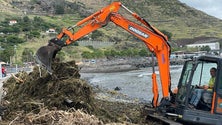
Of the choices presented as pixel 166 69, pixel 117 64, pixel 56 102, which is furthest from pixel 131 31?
pixel 117 64

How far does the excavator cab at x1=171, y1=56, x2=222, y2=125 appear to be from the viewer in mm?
10719

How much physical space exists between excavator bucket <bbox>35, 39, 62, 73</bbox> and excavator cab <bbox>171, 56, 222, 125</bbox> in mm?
3883

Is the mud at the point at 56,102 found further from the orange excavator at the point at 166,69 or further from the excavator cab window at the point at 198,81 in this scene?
the excavator cab window at the point at 198,81

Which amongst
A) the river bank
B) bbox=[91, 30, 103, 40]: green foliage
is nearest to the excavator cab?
the river bank

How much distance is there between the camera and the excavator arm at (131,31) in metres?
12.5

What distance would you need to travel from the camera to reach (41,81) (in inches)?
519

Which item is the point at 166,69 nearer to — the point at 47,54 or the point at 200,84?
the point at 200,84

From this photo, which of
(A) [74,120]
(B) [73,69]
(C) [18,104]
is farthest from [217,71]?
(C) [18,104]

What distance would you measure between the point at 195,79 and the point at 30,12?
18138 cm

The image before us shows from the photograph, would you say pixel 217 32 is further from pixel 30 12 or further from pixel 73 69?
pixel 73 69

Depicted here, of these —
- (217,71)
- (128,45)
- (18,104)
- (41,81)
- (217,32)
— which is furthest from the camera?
(217,32)

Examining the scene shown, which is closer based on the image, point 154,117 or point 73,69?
point 154,117

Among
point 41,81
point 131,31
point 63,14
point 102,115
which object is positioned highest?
point 63,14

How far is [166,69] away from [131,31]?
Result: 1.60 metres
